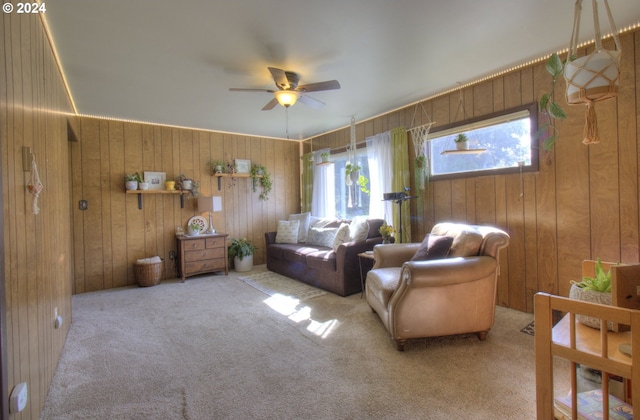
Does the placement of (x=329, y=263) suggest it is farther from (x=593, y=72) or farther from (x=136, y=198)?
(x=136, y=198)

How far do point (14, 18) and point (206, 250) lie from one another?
370cm

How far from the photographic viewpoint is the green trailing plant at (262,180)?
5602mm

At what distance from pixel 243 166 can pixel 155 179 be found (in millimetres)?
1467

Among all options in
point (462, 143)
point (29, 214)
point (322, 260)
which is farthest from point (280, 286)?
point (29, 214)

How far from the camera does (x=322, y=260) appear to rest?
3914 mm

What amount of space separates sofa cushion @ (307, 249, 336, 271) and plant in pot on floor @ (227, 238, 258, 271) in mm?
1526

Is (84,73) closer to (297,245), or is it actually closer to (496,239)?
(297,245)

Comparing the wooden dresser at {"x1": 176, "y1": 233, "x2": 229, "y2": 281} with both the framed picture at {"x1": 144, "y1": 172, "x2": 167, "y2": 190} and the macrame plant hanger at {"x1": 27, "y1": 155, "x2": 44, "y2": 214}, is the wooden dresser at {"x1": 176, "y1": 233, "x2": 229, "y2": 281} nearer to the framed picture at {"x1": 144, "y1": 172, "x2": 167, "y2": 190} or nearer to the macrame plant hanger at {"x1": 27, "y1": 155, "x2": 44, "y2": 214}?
the framed picture at {"x1": 144, "y1": 172, "x2": 167, "y2": 190}

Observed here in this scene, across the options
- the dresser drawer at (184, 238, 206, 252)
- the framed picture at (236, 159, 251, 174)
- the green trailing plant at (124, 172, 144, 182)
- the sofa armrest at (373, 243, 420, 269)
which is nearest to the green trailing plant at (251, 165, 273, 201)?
the framed picture at (236, 159, 251, 174)

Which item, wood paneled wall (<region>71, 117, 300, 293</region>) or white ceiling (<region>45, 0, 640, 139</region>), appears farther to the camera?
wood paneled wall (<region>71, 117, 300, 293</region>)

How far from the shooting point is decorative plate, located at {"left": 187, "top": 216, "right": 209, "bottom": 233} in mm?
5043

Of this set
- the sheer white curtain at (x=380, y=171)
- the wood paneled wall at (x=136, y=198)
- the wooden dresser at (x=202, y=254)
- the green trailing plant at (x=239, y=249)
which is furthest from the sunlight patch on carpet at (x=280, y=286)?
the sheer white curtain at (x=380, y=171)

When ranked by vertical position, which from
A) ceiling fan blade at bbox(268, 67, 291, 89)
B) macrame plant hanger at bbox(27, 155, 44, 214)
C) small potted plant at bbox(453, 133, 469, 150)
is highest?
ceiling fan blade at bbox(268, 67, 291, 89)

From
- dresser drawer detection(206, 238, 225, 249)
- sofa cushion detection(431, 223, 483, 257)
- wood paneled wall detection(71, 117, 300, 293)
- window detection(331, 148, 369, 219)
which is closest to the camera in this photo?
sofa cushion detection(431, 223, 483, 257)
